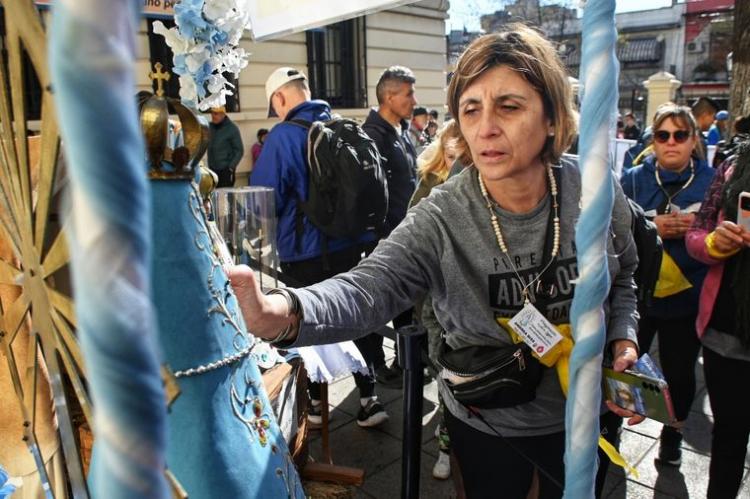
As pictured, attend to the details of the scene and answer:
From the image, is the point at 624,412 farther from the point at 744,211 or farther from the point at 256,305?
the point at 744,211

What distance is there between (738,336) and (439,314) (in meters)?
1.28

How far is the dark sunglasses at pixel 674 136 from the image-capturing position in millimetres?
3061

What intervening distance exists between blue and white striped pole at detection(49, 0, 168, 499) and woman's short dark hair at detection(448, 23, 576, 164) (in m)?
1.30

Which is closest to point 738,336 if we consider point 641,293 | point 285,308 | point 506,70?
point 641,293

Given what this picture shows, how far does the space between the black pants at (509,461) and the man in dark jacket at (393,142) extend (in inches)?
83.3

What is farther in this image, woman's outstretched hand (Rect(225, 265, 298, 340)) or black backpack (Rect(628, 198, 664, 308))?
black backpack (Rect(628, 198, 664, 308))

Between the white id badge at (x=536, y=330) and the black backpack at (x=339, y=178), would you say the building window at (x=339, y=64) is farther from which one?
the white id badge at (x=536, y=330)

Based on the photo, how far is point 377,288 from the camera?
1.41 m

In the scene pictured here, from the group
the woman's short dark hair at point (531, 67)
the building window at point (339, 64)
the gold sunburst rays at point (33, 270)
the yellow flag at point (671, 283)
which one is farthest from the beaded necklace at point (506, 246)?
the building window at point (339, 64)

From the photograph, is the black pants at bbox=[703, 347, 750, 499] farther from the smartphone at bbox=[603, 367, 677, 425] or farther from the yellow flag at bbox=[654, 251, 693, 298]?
the smartphone at bbox=[603, 367, 677, 425]

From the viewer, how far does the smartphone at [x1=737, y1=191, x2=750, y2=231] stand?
212 cm

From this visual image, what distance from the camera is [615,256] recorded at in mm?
1617

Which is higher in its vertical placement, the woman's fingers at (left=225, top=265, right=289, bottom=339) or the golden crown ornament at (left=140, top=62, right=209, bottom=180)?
the golden crown ornament at (left=140, top=62, right=209, bottom=180)

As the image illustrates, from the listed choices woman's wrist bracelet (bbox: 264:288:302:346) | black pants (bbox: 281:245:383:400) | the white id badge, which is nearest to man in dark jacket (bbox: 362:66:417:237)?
black pants (bbox: 281:245:383:400)
